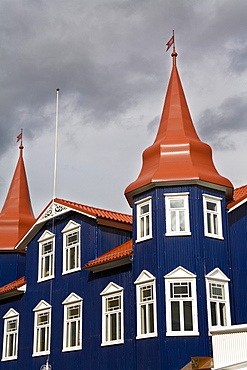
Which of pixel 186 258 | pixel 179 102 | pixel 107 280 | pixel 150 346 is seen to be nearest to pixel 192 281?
pixel 186 258

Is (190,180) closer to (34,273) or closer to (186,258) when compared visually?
(186,258)

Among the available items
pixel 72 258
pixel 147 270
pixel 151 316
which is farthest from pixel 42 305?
pixel 151 316

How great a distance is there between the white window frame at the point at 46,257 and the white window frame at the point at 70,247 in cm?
101

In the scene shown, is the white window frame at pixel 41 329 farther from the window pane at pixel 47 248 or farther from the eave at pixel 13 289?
the window pane at pixel 47 248

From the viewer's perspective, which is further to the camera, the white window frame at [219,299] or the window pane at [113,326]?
the window pane at [113,326]

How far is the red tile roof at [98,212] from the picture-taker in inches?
1122

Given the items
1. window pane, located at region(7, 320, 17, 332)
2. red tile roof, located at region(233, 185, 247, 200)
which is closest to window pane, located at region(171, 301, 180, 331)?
red tile roof, located at region(233, 185, 247, 200)

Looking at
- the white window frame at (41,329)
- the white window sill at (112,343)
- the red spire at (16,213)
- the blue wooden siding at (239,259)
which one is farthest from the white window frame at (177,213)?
the red spire at (16,213)

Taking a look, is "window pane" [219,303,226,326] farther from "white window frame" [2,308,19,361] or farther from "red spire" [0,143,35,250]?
"red spire" [0,143,35,250]

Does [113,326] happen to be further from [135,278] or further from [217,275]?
[217,275]

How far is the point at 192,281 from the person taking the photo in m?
23.5

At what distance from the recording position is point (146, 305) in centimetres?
2416

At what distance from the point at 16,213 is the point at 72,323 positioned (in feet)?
36.1

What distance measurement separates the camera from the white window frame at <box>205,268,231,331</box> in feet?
77.1
